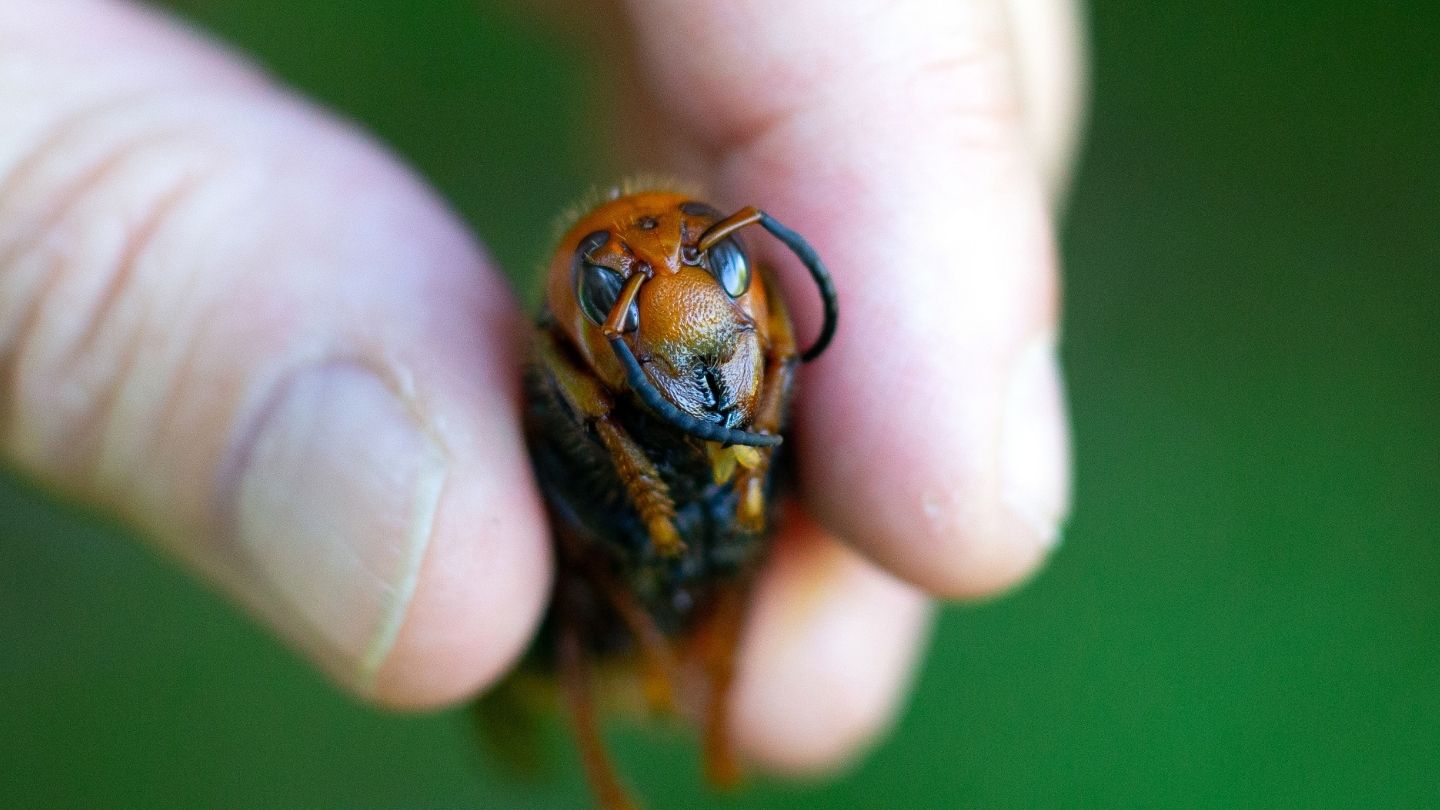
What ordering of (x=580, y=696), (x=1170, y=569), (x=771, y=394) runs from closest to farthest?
(x=771, y=394), (x=580, y=696), (x=1170, y=569)

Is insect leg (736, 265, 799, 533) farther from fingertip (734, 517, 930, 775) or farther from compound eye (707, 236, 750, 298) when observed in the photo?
fingertip (734, 517, 930, 775)

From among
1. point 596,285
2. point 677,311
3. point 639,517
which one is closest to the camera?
point 677,311

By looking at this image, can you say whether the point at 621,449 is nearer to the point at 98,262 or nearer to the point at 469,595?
the point at 469,595

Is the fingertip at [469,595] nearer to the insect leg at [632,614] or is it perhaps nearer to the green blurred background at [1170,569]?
the insect leg at [632,614]

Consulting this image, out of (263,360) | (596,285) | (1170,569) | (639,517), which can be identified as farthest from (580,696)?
(1170,569)

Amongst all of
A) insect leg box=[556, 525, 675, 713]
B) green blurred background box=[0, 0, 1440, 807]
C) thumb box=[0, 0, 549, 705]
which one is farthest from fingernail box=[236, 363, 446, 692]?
green blurred background box=[0, 0, 1440, 807]

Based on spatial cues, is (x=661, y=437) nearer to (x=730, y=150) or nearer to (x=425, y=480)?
(x=425, y=480)

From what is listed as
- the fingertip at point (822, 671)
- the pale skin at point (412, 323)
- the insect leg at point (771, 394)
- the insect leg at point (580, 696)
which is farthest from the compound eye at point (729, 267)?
the fingertip at point (822, 671)

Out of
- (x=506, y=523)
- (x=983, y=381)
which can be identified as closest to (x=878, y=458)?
(x=983, y=381)
